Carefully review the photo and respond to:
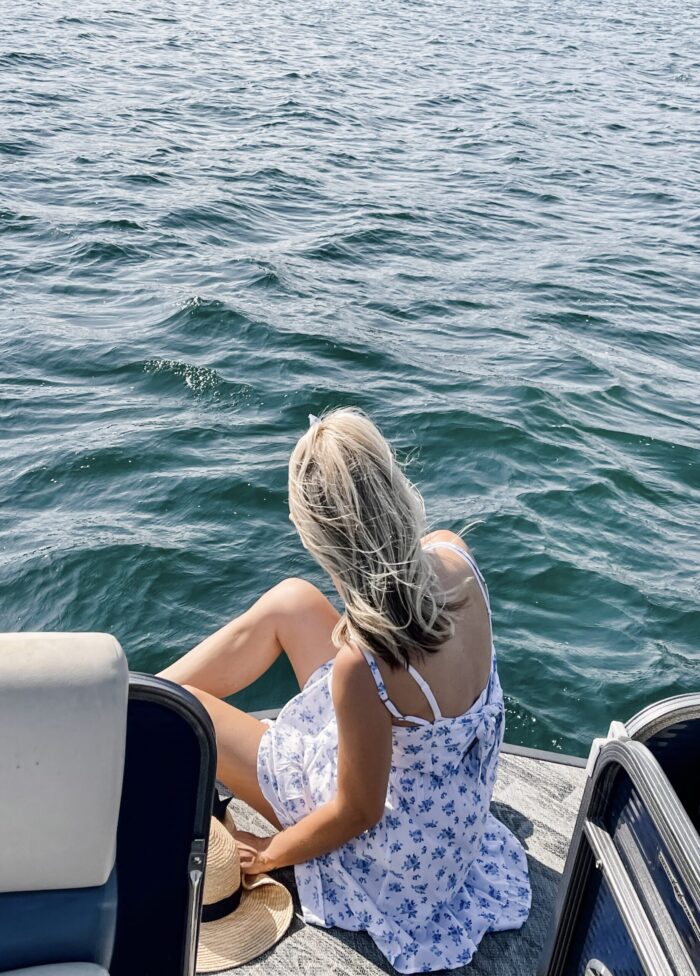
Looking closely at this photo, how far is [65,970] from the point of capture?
77.4 inches

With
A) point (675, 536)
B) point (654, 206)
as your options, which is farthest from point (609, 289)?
point (675, 536)

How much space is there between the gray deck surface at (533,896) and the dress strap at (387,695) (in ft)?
2.06

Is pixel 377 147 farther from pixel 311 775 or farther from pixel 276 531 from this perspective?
pixel 311 775

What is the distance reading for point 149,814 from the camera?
2.19 metres

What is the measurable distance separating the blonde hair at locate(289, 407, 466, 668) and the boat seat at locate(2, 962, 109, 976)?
81cm

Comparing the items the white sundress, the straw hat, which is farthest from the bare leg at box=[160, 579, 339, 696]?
the straw hat

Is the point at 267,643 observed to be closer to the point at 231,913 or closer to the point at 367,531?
the point at 231,913

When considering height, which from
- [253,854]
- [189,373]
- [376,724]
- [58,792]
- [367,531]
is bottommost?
[189,373]

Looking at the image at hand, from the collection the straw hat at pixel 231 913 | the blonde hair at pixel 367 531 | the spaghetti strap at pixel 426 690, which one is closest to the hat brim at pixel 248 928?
the straw hat at pixel 231 913

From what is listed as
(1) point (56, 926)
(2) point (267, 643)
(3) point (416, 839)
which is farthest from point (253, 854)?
(1) point (56, 926)

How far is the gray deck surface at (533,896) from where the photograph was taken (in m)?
2.60

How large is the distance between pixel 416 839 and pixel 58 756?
40.3 inches

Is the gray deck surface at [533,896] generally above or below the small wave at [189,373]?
above

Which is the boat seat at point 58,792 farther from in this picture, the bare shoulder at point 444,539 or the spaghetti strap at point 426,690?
the bare shoulder at point 444,539
